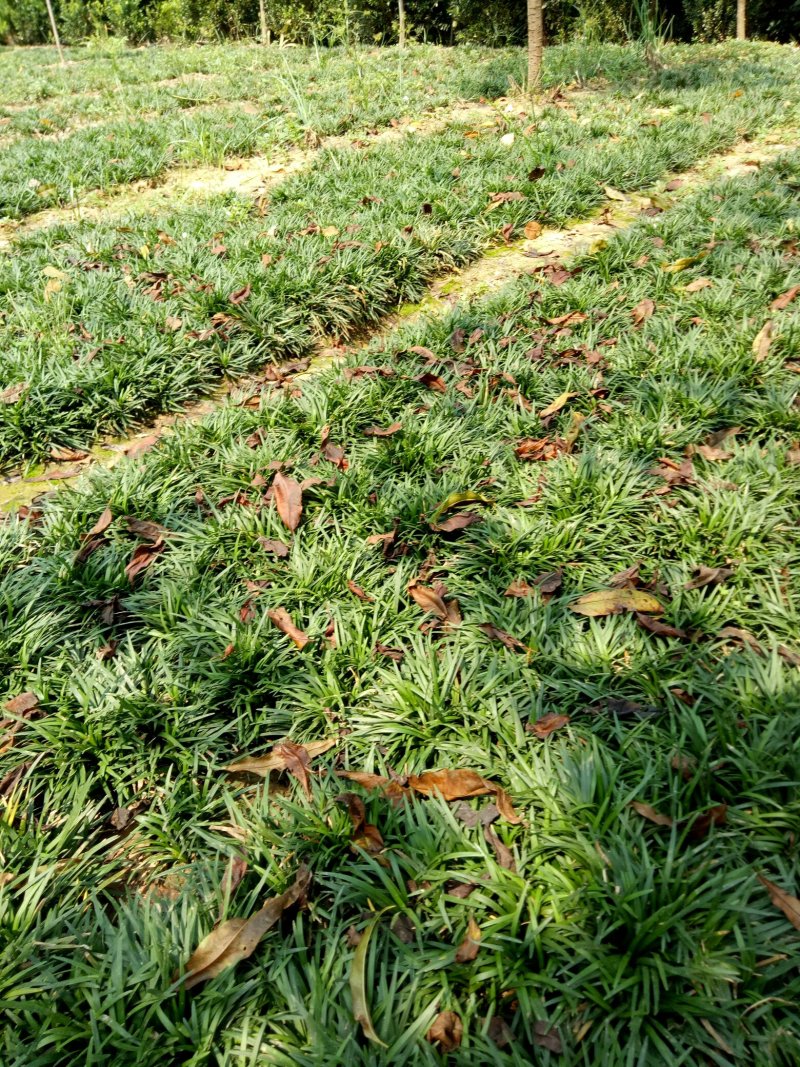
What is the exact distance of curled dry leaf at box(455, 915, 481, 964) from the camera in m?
1.29

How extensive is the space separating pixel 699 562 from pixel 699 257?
8.70ft

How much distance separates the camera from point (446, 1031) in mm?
1216

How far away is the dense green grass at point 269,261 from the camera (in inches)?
130

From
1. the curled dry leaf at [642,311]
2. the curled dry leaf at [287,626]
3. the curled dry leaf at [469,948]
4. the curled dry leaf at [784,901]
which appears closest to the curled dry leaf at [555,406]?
the curled dry leaf at [642,311]

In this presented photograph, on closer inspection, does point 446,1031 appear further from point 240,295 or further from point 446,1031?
point 240,295

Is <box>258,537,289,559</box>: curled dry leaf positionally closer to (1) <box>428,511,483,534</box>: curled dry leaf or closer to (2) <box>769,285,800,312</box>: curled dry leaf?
(1) <box>428,511,483,534</box>: curled dry leaf

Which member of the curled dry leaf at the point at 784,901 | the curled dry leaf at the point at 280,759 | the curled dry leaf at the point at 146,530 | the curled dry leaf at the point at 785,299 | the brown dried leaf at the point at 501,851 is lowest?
the curled dry leaf at the point at 280,759

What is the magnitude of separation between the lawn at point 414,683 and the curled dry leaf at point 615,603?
13mm

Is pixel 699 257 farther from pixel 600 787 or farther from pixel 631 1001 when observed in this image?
pixel 631 1001

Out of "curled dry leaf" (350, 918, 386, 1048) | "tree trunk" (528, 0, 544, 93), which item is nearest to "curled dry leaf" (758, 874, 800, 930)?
"curled dry leaf" (350, 918, 386, 1048)

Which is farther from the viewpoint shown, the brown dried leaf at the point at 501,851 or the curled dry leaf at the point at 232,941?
the brown dried leaf at the point at 501,851

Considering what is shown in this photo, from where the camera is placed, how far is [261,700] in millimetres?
1919

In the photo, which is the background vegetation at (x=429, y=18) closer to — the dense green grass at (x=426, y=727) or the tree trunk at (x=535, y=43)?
the tree trunk at (x=535, y=43)

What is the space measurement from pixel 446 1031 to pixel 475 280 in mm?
4108
